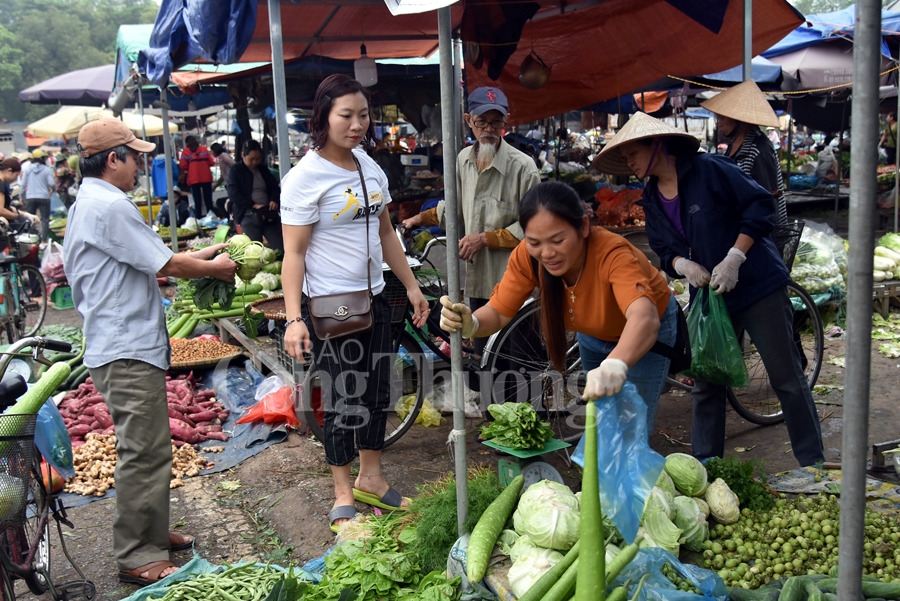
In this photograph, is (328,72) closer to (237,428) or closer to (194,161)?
(237,428)

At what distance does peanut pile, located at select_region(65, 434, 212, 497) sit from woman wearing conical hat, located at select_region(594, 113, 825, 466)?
11.0 ft

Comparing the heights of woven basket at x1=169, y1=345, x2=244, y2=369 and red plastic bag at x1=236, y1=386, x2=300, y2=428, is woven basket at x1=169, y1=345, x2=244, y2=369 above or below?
above

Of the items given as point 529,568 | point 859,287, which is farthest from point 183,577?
point 859,287

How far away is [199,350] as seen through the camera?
661 cm

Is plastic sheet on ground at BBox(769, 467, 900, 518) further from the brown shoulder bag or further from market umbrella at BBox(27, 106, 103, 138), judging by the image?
market umbrella at BBox(27, 106, 103, 138)

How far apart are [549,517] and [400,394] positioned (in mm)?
2551

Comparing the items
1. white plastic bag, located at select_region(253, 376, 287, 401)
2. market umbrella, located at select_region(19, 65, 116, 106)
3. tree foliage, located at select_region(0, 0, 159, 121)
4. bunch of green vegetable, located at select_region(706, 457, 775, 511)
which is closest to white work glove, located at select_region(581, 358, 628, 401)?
bunch of green vegetable, located at select_region(706, 457, 775, 511)

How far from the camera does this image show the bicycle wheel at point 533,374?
470cm

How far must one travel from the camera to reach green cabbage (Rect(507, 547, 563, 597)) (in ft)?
8.18

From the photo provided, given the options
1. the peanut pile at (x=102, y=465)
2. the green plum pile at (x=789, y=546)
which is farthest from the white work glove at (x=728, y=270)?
the peanut pile at (x=102, y=465)

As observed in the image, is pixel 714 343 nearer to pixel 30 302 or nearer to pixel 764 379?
pixel 764 379

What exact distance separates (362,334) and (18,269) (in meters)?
7.40

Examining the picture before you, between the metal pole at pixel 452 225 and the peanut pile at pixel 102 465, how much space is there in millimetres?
2584

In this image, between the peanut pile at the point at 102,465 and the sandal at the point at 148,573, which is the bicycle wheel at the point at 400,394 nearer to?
the peanut pile at the point at 102,465
